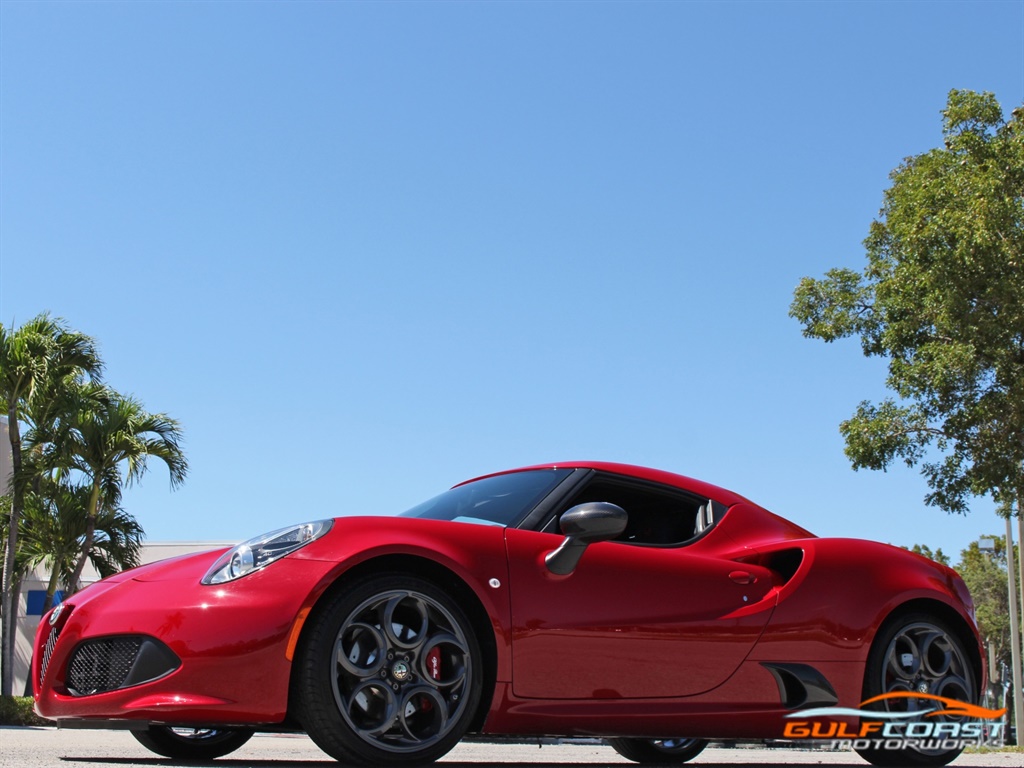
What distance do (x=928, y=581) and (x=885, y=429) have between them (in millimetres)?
12641

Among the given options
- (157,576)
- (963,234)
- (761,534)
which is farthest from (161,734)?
(963,234)

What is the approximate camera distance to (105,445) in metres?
20.2

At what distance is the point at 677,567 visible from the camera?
4508 mm

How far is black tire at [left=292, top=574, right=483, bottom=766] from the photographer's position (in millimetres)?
3707

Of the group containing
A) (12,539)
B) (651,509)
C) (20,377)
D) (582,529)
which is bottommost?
(582,529)

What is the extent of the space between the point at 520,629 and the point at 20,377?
17.9m

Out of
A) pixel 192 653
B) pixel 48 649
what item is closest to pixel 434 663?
pixel 192 653

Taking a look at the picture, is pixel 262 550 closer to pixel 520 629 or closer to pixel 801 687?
pixel 520 629

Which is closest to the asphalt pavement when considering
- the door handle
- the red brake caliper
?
the red brake caliper

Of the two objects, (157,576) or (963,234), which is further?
(963,234)

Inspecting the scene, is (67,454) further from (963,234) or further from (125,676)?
(125,676)

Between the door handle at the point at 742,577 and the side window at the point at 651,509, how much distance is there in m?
0.28

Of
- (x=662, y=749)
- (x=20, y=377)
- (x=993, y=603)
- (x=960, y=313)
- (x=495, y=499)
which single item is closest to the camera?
(x=495, y=499)

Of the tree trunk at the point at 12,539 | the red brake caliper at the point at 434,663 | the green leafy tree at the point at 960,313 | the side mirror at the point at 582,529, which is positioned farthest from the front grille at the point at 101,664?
the tree trunk at the point at 12,539
